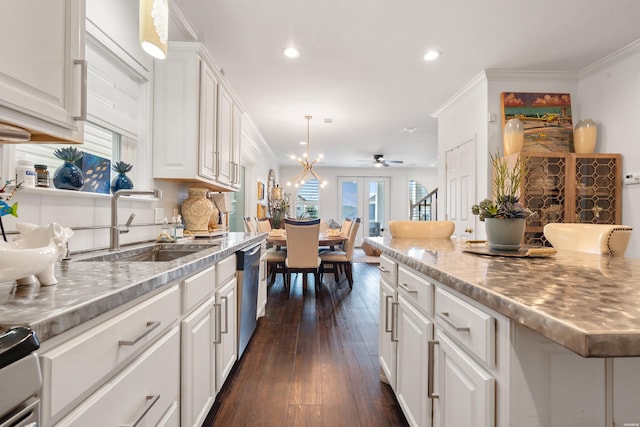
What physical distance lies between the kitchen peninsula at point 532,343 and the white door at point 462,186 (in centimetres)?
266

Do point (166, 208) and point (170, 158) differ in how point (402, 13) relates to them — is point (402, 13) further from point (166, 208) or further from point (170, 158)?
point (166, 208)

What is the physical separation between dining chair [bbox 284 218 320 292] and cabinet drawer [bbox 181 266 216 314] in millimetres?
2295

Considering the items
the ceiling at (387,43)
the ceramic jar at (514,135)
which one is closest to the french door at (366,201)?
the ceiling at (387,43)

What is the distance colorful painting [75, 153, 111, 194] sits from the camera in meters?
1.61

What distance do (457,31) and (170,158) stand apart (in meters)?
2.58

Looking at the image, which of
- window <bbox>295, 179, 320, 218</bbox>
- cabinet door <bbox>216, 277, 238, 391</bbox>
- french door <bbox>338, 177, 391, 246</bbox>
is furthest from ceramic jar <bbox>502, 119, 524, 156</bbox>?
window <bbox>295, 179, 320, 218</bbox>

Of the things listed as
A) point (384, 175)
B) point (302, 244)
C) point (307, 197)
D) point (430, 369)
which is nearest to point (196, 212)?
point (302, 244)

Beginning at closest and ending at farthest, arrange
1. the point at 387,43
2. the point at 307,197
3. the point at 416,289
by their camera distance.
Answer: the point at 416,289
the point at 387,43
the point at 307,197

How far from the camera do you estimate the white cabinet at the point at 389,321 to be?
1641mm

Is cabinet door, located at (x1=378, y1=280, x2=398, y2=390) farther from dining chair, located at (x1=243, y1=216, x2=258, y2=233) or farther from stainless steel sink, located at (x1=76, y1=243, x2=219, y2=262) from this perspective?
dining chair, located at (x1=243, y1=216, x2=258, y2=233)

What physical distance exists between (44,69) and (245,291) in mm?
1608

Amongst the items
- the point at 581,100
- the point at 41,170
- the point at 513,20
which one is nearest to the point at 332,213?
the point at 581,100

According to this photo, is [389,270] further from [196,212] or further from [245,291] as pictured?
[196,212]

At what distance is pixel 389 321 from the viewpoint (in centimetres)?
179
